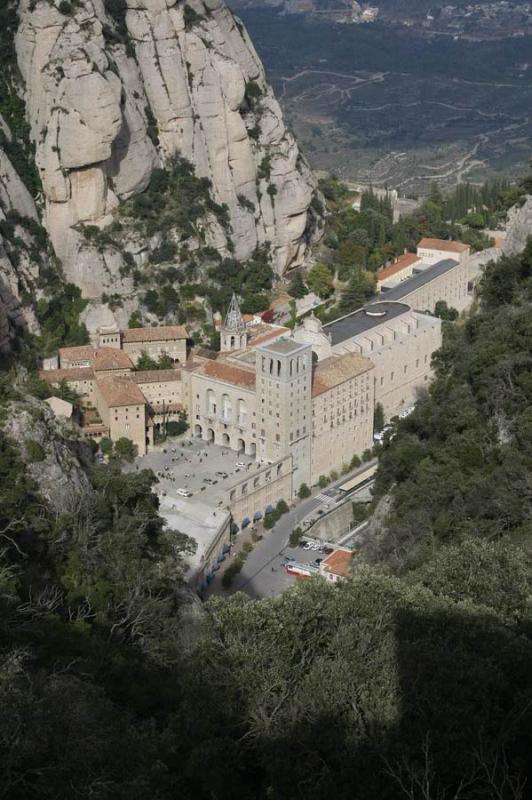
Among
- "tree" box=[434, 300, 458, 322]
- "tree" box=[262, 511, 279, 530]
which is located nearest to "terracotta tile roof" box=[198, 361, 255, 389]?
"tree" box=[262, 511, 279, 530]

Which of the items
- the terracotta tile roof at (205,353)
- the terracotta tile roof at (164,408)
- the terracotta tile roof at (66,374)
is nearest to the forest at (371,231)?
the terracotta tile roof at (205,353)

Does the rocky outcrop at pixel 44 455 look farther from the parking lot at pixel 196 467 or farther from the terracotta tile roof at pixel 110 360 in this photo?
the terracotta tile roof at pixel 110 360

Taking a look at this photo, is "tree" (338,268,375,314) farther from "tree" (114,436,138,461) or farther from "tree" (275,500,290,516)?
"tree" (114,436,138,461)

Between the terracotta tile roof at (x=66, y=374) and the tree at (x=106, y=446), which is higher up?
the terracotta tile roof at (x=66, y=374)

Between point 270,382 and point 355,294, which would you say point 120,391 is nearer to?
point 270,382

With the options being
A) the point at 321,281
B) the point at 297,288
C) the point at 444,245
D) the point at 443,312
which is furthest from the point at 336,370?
the point at 444,245

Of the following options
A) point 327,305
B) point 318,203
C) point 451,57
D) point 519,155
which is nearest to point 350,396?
point 327,305
